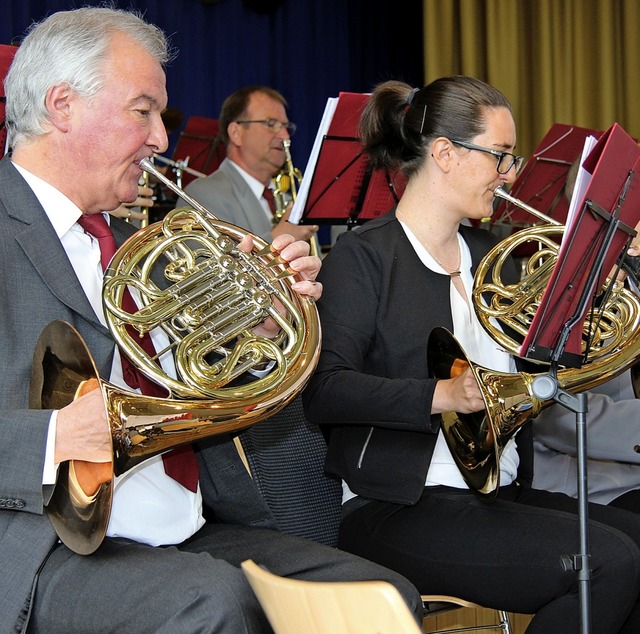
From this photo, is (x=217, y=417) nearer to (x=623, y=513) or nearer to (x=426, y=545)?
(x=426, y=545)

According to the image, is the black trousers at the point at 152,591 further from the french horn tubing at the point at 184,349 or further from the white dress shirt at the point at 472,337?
the white dress shirt at the point at 472,337

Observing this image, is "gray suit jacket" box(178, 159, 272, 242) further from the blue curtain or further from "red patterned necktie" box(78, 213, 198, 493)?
"red patterned necktie" box(78, 213, 198, 493)

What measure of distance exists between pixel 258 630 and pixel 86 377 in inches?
17.2

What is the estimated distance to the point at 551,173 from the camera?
3432mm

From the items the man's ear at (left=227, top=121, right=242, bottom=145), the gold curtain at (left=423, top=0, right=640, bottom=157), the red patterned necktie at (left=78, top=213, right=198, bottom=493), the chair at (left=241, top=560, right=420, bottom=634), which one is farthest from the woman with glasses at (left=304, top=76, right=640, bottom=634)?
the gold curtain at (left=423, top=0, right=640, bottom=157)

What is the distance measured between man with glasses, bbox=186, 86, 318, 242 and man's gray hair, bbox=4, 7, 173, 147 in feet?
6.64

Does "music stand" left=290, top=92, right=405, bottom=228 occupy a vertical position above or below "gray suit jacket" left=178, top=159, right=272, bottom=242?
above

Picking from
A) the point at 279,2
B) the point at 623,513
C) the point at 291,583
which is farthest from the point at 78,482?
the point at 279,2

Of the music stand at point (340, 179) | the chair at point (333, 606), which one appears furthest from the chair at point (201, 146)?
the chair at point (333, 606)

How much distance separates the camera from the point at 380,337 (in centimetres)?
187

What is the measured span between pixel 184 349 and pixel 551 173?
88.3 inches

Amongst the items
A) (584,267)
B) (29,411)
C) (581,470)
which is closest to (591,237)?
(584,267)

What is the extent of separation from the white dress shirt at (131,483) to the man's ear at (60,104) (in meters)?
0.10

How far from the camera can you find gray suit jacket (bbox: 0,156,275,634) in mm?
1370
